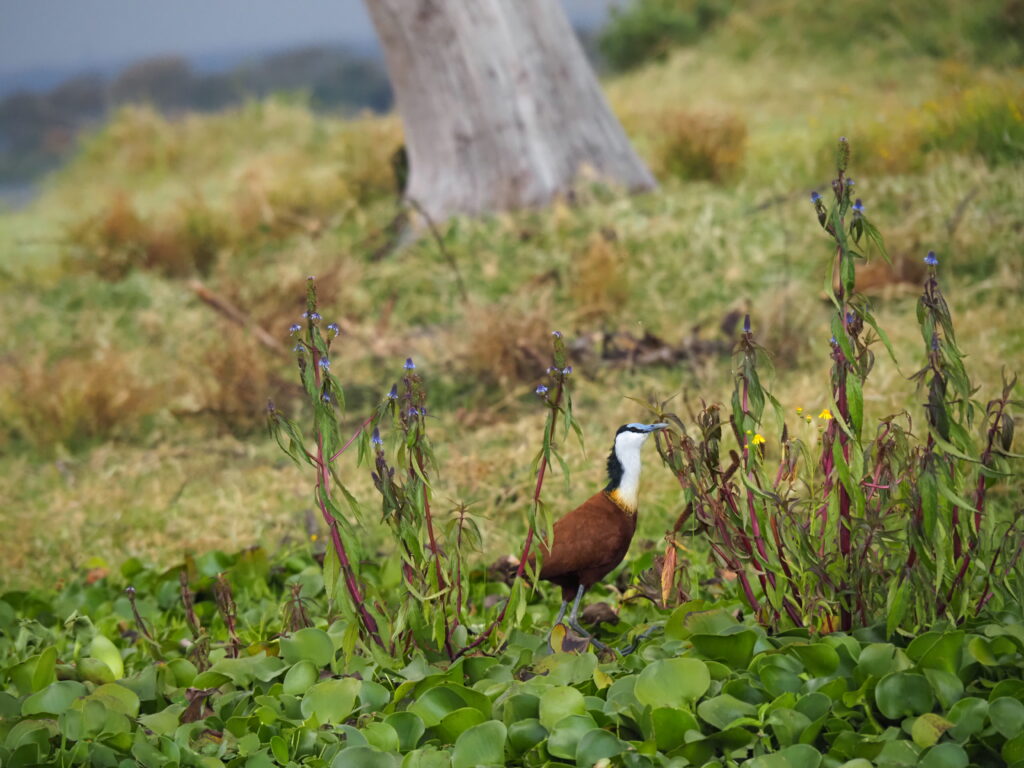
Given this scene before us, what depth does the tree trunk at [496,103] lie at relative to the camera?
23.3 feet

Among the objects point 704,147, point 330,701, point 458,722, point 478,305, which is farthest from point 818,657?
point 704,147

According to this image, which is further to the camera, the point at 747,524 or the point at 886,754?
the point at 747,524

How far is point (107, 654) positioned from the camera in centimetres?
283

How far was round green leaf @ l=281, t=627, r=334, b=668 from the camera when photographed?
257 centimetres

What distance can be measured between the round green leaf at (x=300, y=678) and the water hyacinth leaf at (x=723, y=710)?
0.82 meters

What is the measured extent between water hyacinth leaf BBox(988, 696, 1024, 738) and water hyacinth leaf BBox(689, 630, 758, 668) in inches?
17.9

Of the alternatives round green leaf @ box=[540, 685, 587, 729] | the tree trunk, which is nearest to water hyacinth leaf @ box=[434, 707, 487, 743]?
round green leaf @ box=[540, 685, 587, 729]

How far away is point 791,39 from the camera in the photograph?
12.8m

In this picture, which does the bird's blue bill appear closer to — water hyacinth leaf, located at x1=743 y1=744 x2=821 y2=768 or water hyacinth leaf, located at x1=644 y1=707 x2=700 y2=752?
water hyacinth leaf, located at x1=644 y1=707 x2=700 y2=752

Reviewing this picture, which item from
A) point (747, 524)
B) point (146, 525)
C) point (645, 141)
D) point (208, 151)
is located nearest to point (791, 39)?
point (645, 141)

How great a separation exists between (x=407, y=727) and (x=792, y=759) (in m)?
0.70

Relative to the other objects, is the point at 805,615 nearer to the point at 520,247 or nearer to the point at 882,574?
the point at 882,574

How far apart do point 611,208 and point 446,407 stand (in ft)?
7.54

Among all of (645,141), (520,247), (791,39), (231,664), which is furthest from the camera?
(791,39)
